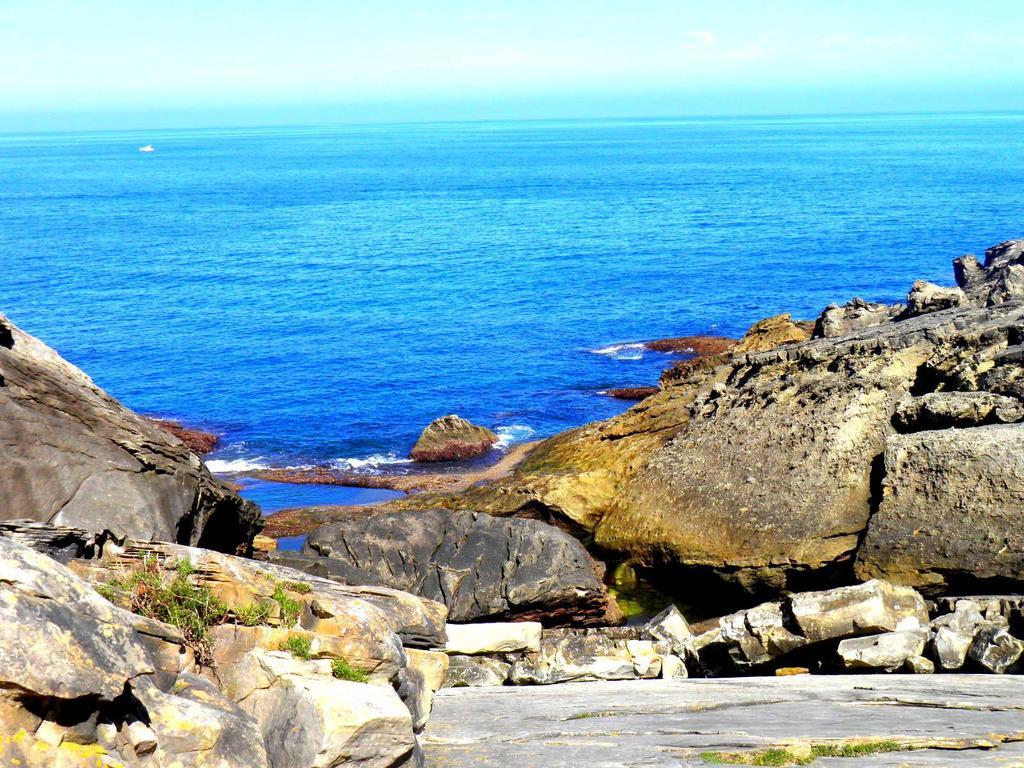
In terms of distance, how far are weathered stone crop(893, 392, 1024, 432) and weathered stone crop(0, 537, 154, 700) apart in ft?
71.1

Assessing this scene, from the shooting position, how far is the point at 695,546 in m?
27.1

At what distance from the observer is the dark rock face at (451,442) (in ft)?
154

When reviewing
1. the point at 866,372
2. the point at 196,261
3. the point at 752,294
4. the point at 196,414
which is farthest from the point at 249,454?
the point at 196,261

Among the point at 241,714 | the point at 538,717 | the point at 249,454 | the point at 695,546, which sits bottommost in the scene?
the point at 249,454

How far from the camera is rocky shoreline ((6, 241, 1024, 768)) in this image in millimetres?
10727

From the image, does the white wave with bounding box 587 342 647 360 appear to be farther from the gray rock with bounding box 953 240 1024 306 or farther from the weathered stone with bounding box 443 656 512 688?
the weathered stone with bounding box 443 656 512 688

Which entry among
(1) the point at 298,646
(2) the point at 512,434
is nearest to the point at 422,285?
(2) the point at 512,434

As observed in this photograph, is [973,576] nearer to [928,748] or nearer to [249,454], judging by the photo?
[928,748]

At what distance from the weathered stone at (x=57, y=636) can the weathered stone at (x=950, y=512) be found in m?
18.8

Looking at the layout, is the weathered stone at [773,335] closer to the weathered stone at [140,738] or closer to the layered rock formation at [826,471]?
the layered rock formation at [826,471]

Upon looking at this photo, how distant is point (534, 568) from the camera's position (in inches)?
1032

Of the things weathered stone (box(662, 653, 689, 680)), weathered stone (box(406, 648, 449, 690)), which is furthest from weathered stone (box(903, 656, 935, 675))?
weathered stone (box(406, 648, 449, 690))

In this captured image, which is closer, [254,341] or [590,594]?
[590,594]

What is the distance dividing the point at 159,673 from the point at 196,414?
4581 centimetres
